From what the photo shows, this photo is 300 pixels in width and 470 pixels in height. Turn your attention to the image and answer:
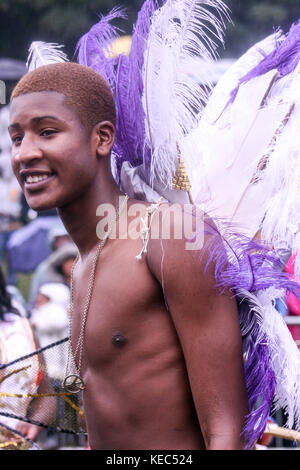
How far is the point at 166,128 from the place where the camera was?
244 centimetres

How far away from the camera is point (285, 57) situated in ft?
9.06

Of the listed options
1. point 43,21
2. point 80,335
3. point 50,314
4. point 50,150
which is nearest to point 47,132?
point 50,150

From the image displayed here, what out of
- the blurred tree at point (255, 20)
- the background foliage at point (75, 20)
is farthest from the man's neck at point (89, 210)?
the blurred tree at point (255, 20)

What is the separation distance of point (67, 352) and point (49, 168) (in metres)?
0.74

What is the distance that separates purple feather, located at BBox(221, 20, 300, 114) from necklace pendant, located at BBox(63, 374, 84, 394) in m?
1.13

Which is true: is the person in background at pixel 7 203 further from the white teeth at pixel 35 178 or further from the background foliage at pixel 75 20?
the white teeth at pixel 35 178

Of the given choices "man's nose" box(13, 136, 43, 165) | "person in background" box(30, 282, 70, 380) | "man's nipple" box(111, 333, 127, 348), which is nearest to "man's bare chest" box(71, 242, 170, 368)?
"man's nipple" box(111, 333, 127, 348)

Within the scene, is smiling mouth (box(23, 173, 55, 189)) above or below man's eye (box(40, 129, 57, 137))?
below

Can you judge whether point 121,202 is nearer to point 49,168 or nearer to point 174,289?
point 49,168

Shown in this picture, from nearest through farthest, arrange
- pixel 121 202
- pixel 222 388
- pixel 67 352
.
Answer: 1. pixel 222 388
2. pixel 121 202
3. pixel 67 352

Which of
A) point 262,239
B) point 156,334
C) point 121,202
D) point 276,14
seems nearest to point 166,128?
point 121,202

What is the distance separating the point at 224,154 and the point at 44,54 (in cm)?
77

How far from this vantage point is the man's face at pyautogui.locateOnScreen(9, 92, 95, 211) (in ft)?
7.72

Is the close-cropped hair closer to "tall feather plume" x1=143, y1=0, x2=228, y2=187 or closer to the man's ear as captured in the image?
the man's ear
